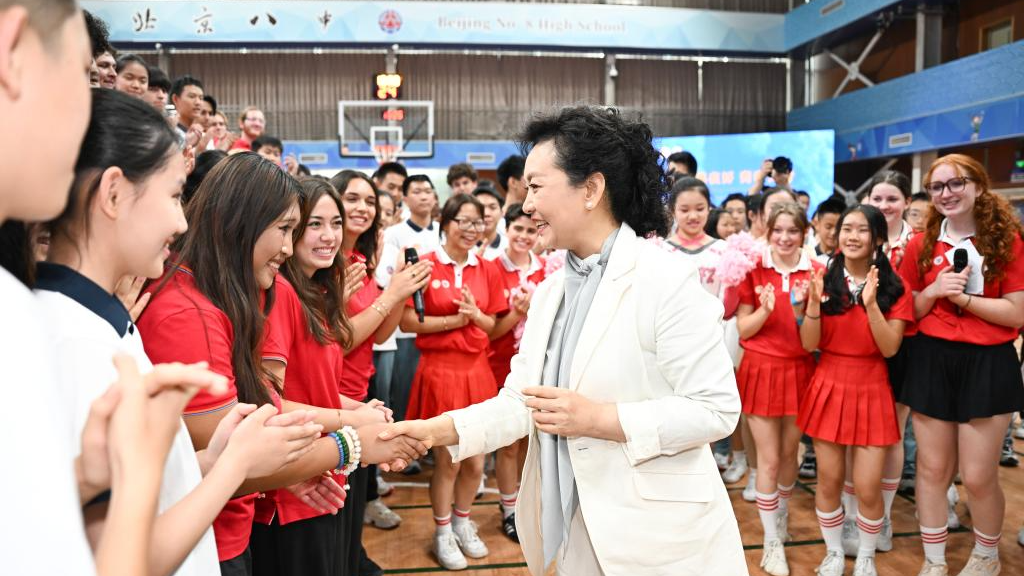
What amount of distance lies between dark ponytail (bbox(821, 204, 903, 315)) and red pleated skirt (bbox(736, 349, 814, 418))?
0.35 metres

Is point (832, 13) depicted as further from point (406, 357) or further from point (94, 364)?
point (94, 364)

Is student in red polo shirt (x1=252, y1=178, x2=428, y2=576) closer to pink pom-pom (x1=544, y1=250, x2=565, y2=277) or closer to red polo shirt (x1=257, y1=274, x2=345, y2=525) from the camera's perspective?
red polo shirt (x1=257, y1=274, x2=345, y2=525)

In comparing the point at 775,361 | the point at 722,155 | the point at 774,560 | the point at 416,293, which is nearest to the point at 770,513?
the point at 774,560

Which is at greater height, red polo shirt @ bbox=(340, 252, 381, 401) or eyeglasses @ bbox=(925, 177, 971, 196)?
eyeglasses @ bbox=(925, 177, 971, 196)

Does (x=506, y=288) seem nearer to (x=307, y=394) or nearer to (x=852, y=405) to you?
(x=852, y=405)

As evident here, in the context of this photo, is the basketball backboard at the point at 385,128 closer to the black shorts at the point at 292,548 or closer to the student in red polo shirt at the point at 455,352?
the student in red polo shirt at the point at 455,352

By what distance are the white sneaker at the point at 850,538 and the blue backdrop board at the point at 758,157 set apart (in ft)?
26.5

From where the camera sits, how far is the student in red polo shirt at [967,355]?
275 cm

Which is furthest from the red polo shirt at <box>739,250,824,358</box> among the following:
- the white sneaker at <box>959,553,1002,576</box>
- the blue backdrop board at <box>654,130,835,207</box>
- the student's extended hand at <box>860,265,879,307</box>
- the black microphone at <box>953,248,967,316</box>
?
the blue backdrop board at <box>654,130,835,207</box>

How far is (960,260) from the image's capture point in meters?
2.77

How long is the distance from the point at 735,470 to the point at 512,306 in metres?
1.72

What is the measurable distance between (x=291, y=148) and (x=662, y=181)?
39.2 feet

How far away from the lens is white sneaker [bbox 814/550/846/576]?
3010 millimetres

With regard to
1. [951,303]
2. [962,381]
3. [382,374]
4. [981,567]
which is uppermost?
[951,303]
